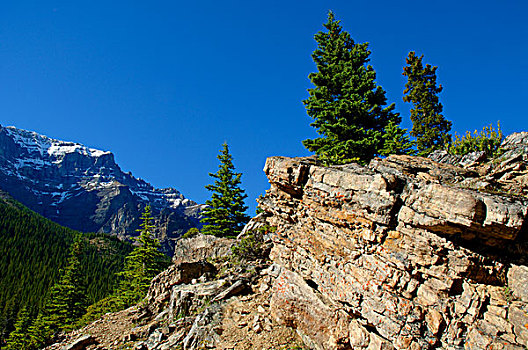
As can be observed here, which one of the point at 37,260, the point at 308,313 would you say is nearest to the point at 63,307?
the point at 308,313

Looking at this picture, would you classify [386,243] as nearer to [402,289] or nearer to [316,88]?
[402,289]

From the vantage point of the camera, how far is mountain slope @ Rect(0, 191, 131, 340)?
307ft

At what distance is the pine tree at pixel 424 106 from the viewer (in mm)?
25109

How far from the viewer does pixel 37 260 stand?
11931 cm

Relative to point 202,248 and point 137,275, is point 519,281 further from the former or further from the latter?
point 137,275

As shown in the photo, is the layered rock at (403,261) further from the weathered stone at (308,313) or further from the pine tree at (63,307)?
the pine tree at (63,307)

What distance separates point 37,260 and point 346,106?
144m

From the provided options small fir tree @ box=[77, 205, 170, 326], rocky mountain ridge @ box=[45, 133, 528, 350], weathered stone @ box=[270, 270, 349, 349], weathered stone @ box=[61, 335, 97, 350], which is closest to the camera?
rocky mountain ridge @ box=[45, 133, 528, 350]

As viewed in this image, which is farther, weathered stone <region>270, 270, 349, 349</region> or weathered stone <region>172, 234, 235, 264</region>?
weathered stone <region>172, 234, 235, 264</region>

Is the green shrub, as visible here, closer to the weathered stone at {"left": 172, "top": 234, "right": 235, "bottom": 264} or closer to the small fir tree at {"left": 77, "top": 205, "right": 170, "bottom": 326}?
the weathered stone at {"left": 172, "top": 234, "right": 235, "bottom": 264}

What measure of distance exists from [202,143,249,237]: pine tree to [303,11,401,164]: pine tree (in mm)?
10020

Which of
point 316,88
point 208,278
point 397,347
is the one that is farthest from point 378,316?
point 316,88

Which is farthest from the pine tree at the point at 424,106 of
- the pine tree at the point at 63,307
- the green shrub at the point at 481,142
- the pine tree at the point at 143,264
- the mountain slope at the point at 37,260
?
the mountain slope at the point at 37,260

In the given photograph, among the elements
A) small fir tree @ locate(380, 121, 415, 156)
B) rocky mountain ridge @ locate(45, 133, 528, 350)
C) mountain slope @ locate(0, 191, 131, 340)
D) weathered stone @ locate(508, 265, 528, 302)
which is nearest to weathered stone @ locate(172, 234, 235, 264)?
rocky mountain ridge @ locate(45, 133, 528, 350)
